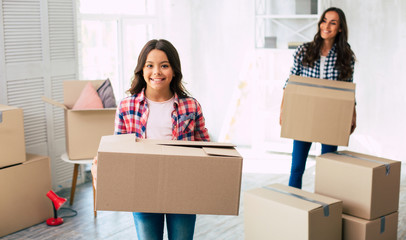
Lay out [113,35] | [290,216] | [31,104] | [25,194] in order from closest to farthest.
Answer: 1. [290,216]
2. [25,194]
3. [31,104]
4. [113,35]

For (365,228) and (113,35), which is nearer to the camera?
(365,228)

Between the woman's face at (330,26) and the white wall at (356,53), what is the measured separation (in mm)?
1757

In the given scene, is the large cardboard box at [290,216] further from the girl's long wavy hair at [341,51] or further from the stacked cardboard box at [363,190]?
the girl's long wavy hair at [341,51]

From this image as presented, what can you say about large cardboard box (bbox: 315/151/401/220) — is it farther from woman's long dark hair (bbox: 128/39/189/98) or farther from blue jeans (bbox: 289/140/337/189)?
A: woman's long dark hair (bbox: 128/39/189/98)

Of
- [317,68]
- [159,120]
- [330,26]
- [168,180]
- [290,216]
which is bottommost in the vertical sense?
[290,216]

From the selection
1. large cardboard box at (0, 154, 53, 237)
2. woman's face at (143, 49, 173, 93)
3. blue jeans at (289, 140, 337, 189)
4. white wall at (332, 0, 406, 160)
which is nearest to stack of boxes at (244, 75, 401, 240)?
blue jeans at (289, 140, 337, 189)

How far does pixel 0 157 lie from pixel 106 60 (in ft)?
5.31

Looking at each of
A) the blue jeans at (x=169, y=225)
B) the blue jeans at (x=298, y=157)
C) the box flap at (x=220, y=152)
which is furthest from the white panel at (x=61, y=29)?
the box flap at (x=220, y=152)

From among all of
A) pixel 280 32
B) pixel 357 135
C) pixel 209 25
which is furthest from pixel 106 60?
pixel 357 135

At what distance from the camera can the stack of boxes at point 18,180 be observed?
3014mm

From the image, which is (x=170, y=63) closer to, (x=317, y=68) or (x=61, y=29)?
(x=317, y=68)

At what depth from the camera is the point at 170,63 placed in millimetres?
1870

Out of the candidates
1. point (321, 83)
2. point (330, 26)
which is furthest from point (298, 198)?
point (330, 26)

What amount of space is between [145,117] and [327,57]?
1.44 metres
